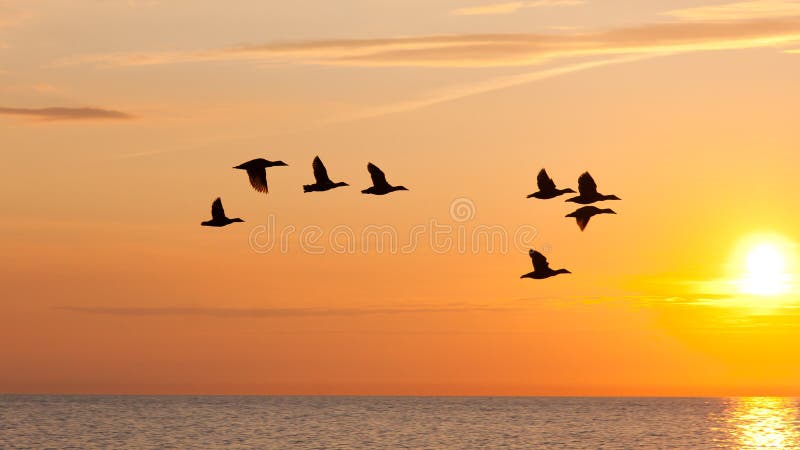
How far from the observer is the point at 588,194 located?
205 feet

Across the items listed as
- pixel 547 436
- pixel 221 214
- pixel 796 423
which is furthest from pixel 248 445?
pixel 796 423

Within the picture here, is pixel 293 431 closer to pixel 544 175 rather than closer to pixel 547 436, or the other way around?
pixel 547 436

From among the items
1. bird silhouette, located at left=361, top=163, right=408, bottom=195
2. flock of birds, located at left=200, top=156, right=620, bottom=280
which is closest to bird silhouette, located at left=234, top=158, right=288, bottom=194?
flock of birds, located at left=200, top=156, right=620, bottom=280

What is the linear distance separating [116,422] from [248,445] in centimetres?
5080

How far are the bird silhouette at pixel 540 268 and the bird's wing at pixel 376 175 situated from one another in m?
9.20

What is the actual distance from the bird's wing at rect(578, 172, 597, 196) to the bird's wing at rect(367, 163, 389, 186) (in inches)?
366

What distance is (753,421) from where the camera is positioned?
613 feet

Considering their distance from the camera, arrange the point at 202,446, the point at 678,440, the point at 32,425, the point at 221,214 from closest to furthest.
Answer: the point at 221,214 → the point at 202,446 → the point at 678,440 → the point at 32,425

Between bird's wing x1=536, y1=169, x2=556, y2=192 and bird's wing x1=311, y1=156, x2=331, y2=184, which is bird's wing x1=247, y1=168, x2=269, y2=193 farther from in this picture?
bird's wing x1=536, y1=169, x2=556, y2=192

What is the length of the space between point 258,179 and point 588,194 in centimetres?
1577

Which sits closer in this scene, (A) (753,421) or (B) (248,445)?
(B) (248,445)

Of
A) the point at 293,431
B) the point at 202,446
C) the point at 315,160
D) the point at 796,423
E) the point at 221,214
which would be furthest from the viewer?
the point at 796,423

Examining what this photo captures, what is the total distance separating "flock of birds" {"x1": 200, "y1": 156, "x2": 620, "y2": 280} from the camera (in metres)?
58.3

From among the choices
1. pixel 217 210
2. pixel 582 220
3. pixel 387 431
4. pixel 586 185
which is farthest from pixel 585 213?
pixel 387 431
